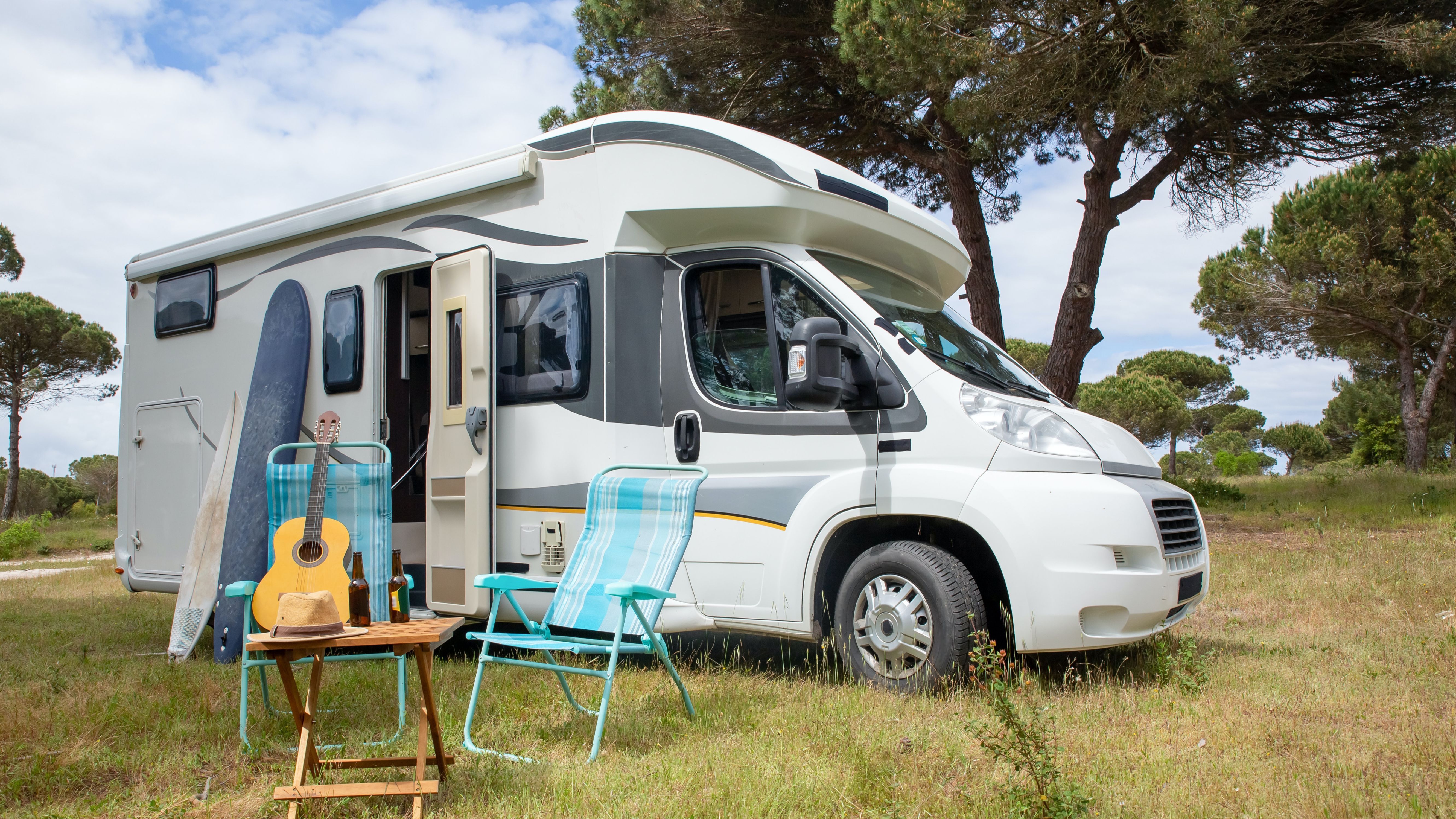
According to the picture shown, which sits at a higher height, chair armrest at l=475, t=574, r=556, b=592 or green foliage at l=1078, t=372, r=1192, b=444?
green foliage at l=1078, t=372, r=1192, b=444

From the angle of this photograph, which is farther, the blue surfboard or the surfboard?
the surfboard

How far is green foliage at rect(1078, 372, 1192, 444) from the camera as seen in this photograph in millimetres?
30922

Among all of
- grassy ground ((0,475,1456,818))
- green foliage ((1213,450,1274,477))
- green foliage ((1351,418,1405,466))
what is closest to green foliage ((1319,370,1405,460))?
green foliage ((1351,418,1405,466))

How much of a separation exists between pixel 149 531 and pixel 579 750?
4.84 meters

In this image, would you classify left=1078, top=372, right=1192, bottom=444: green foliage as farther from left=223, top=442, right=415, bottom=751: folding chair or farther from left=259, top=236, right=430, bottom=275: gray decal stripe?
left=223, top=442, right=415, bottom=751: folding chair

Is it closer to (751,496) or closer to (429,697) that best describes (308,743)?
(429,697)

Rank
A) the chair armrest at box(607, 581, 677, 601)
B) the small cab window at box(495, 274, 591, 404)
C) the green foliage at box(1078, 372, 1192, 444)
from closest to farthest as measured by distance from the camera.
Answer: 1. the chair armrest at box(607, 581, 677, 601)
2. the small cab window at box(495, 274, 591, 404)
3. the green foliage at box(1078, 372, 1192, 444)

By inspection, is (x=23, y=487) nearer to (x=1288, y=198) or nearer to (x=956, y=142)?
(x=956, y=142)

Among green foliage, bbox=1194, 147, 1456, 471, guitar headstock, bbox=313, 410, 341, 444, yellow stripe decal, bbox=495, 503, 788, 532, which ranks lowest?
yellow stripe decal, bbox=495, 503, 788, 532

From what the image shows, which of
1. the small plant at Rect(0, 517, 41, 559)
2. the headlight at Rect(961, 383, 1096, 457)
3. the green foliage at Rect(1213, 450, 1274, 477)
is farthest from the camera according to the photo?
the green foliage at Rect(1213, 450, 1274, 477)

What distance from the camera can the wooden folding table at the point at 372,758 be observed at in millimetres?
2988

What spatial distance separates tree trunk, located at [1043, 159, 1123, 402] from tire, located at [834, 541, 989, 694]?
7181 mm

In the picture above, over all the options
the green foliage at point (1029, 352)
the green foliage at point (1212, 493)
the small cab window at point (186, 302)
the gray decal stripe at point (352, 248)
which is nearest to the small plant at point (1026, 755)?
the gray decal stripe at point (352, 248)

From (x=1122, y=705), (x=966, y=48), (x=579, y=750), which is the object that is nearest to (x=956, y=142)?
(x=966, y=48)
